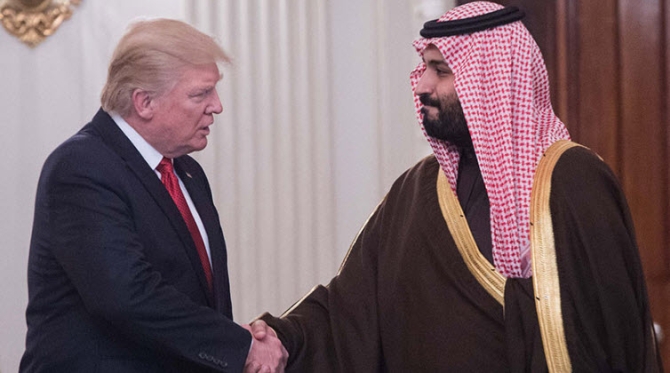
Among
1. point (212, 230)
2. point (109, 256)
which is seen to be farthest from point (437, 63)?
point (109, 256)

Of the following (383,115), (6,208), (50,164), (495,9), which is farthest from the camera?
(383,115)

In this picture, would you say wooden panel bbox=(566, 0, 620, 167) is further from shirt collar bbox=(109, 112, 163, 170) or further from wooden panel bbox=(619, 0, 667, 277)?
shirt collar bbox=(109, 112, 163, 170)

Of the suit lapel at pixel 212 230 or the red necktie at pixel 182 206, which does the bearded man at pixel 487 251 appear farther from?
the red necktie at pixel 182 206

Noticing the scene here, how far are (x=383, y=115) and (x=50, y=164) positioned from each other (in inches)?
81.4

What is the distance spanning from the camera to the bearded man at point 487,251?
265 centimetres

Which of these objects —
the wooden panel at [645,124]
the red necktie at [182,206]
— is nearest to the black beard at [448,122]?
the red necktie at [182,206]

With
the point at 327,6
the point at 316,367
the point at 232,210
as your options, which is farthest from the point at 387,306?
the point at 327,6

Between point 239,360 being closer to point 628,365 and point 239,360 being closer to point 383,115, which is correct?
point 628,365

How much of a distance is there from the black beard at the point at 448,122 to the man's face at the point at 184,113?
0.59 metres

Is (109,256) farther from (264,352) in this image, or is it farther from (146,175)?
(264,352)

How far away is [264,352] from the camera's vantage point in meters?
2.85

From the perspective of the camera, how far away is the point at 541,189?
8.86ft

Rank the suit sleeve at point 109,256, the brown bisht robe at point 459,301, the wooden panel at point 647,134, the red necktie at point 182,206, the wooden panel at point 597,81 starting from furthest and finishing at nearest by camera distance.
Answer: the wooden panel at point 597,81, the wooden panel at point 647,134, the red necktie at point 182,206, the brown bisht robe at point 459,301, the suit sleeve at point 109,256

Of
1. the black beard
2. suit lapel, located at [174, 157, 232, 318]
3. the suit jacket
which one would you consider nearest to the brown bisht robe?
the black beard
